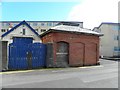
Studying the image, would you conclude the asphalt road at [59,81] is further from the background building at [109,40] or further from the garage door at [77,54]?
the background building at [109,40]

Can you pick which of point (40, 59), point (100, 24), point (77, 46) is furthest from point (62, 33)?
point (100, 24)

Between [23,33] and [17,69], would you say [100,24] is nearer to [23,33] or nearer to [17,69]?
[23,33]

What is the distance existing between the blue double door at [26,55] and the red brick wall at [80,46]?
2092 millimetres

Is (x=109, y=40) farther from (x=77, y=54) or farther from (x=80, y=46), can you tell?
(x=77, y=54)

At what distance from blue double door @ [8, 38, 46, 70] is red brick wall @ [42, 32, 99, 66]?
209 cm

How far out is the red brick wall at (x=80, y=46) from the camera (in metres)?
21.7

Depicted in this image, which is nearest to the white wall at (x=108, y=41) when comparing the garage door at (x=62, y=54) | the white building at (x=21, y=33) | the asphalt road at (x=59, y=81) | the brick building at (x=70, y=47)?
the white building at (x=21, y=33)

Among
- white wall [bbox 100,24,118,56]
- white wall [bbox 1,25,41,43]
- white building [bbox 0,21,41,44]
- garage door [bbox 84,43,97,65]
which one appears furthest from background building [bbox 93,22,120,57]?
garage door [bbox 84,43,97,65]

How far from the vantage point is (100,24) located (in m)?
50.0

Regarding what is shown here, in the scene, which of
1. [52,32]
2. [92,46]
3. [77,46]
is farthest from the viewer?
[92,46]

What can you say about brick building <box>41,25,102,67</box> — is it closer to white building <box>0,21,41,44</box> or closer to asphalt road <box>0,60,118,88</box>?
asphalt road <box>0,60,118,88</box>

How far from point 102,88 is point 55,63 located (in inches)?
449

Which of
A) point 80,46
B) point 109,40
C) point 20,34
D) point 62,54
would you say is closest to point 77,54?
point 80,46

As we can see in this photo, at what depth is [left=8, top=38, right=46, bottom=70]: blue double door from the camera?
709 inches
